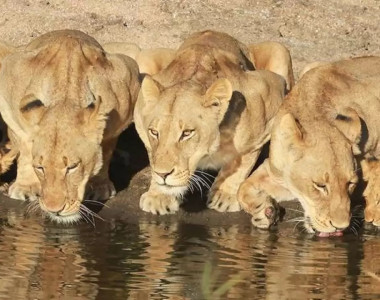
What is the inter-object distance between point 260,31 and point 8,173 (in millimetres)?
4026

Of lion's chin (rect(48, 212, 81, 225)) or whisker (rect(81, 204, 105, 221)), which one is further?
whisker (rect(81, 204, 105, 221))

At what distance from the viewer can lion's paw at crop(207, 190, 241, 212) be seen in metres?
12.3

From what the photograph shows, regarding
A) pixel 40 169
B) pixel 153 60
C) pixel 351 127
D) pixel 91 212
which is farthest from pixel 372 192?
pixel 153 60

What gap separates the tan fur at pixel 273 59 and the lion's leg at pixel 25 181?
235 centimetres

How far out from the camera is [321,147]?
11.2m

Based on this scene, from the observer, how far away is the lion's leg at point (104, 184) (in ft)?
40.5

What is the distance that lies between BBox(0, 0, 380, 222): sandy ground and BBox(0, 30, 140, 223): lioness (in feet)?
9.17

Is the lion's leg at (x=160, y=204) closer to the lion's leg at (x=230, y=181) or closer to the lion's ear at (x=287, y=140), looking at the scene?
the lion's leg at (x=230, y=181)

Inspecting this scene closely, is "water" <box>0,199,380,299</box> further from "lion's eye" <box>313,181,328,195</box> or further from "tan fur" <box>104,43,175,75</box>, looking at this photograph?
"tan fur" <box>104,43,175,75</box>

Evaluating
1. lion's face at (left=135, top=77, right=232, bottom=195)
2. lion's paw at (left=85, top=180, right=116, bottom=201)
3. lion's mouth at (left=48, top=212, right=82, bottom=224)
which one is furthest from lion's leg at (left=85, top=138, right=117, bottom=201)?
lion's mouth at (left=48, top=212, right=82, bottom=224)

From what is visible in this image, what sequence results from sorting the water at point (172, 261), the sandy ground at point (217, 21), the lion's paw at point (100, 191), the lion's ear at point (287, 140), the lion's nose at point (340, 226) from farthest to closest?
the sandy ground at point (217, 21)
the lion's paw at point (100, 191)
the lion's ear at point (287, 140)
the lion's nose at point (340, 226)
the water at point (172, 261)

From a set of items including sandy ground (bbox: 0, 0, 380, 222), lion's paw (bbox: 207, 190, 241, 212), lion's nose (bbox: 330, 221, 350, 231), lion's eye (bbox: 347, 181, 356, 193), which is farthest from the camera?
sandy ground (bbox: 0, 0, 380, 222)

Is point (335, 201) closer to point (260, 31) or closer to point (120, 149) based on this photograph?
point (120, 149)

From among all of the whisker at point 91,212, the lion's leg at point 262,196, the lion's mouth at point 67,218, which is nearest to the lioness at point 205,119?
the lion's leg at point 262,196
